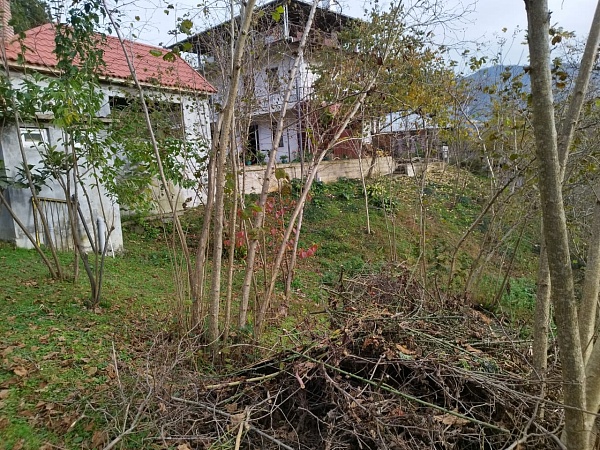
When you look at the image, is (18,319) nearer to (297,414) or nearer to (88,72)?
(88,72)

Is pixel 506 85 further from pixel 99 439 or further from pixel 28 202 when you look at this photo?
pixel 28 202

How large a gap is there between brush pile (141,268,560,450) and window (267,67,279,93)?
3937mm

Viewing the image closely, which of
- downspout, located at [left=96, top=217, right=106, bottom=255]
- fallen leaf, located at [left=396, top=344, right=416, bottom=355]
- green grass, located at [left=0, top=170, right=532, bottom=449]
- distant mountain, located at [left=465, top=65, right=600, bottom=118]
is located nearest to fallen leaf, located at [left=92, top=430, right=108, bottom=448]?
green grass, located at [left=0, top=170, right=532, bottom=449]

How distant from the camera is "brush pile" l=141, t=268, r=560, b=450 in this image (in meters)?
2.25

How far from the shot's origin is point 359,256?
9711mm

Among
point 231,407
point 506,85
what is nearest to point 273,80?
point 506,85

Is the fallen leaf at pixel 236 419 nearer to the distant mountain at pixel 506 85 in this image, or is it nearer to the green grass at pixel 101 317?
the green grass at pixel 101 317

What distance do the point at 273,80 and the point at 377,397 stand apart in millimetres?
4865

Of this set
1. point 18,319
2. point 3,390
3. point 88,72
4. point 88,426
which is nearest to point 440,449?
point 88,426

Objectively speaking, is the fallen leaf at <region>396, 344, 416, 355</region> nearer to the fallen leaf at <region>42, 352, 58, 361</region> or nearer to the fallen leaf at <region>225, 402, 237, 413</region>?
the fallen leaf at <region>225, 402, 237, 413</region>

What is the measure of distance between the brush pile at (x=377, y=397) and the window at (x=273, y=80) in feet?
12.9

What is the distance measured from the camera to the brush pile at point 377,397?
225 cm

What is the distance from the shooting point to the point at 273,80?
19.8ft

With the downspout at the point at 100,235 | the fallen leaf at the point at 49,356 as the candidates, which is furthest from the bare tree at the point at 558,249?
the downspout at the point at 100,235
